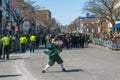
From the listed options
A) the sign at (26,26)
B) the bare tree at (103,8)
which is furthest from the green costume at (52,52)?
the sign at (26,26)

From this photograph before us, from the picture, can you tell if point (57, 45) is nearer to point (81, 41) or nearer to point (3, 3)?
point (81, 41)

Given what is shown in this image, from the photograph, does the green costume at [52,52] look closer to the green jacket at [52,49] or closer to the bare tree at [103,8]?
the green jacket at [52,49]

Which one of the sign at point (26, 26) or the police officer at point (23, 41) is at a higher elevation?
the sign at point (26, 26)

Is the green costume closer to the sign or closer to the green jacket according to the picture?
the green jacket

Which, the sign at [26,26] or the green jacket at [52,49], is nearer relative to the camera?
the green jacket at [52,49]

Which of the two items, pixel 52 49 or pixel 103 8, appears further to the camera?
pixel 103 8

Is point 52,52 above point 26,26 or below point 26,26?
below

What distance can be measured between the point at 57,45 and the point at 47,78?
334cm

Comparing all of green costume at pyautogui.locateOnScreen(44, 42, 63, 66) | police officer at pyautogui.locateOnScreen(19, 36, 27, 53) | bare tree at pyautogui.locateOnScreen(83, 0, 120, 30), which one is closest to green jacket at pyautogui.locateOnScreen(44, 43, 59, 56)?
green costume at pyautogui.locateOnScreen(44, 42, 63, 66)

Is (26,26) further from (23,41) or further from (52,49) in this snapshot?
Answer: (52,49)

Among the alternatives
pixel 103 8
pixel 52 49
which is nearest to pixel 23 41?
pixel 52 49

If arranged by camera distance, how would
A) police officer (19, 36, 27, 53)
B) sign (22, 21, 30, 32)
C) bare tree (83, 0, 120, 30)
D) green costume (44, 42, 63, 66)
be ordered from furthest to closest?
sign (22, 21, 30, 32)
bare tree (83, 0, 120, 30)
police officer (19, 36, 27, 53)
green costume (44, 42, 63, 66)

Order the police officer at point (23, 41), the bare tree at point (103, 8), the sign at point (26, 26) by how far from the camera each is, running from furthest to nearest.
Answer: the sign at point (26, 26) < the bare tree at point (103, 8) < the police officer at point (23, 41)

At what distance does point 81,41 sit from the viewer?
57688mm
